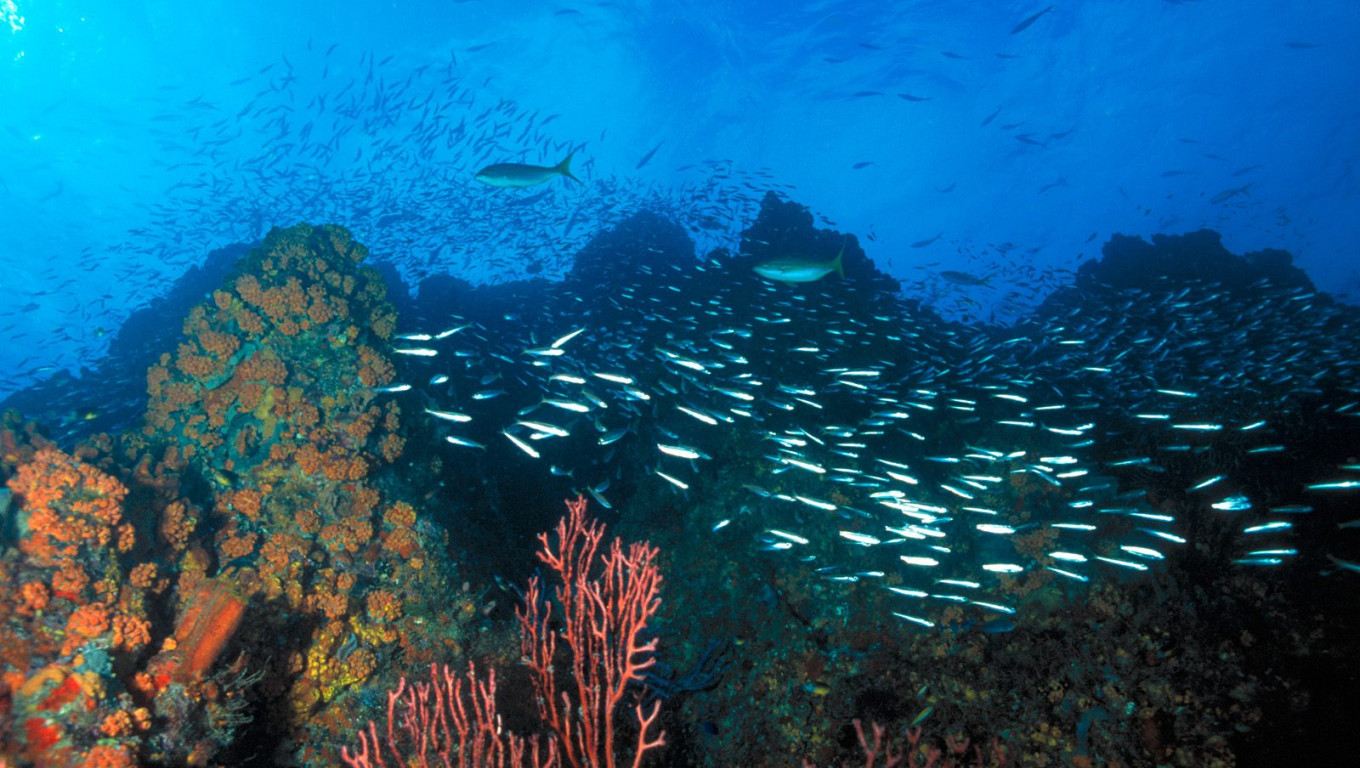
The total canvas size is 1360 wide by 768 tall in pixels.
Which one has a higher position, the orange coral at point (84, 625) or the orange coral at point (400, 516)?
the orange coral at point (400, 516)

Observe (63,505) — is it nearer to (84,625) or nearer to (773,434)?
(84,625)

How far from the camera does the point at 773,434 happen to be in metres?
7.79

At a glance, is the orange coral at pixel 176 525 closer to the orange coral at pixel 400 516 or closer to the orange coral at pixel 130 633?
the orange coral at pixel 130 633

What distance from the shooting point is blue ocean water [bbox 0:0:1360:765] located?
553 centimetres

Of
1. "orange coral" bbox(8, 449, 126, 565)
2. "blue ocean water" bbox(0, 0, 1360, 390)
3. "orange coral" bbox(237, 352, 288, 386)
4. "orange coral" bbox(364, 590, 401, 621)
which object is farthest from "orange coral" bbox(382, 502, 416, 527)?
"blue ocean water" bbox(0, 0, 1360, 390)

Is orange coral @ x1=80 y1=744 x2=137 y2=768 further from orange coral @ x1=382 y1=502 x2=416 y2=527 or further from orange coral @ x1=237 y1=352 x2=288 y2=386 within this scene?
orange coral @ x1=237 y1=352 x2=288 y2=386

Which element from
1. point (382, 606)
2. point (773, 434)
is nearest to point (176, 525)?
point (382, 606)

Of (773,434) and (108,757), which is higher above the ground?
(773,434)

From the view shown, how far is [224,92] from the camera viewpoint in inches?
1208

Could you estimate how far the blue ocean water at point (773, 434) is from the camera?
5531 millimetres

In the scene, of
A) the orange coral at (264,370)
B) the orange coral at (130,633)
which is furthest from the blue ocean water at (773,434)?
the orange coral at (130,633)

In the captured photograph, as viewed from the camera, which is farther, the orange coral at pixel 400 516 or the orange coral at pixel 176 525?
the orange coral at pixel 400 516

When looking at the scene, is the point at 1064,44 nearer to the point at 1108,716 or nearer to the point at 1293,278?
the point at 1293,278

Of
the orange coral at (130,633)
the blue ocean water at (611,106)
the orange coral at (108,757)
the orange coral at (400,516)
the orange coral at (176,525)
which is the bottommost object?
the orange coral at (108,757)
